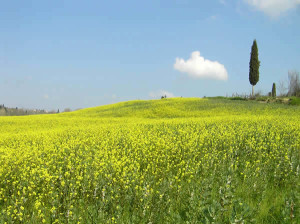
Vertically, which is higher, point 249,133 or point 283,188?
point 249,133

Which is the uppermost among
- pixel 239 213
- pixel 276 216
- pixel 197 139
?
pixel 197 139

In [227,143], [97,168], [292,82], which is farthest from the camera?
[292,82]

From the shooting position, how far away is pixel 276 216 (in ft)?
17.2

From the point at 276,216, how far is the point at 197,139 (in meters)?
6.19

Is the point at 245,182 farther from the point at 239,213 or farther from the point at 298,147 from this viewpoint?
the point at 298,147

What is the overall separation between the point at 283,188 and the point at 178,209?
3409mm

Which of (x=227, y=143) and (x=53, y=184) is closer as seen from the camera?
(x=53, y=184)

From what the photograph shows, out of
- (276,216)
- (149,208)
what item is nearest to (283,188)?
(276,216)

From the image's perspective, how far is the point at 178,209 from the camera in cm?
554

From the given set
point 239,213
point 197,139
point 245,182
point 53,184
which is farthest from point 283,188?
point 53,184

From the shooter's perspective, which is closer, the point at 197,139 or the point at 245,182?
the point at 245,182

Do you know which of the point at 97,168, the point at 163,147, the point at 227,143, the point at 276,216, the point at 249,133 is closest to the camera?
the point at 276,216

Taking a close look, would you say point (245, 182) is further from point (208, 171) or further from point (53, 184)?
point (53, 184)

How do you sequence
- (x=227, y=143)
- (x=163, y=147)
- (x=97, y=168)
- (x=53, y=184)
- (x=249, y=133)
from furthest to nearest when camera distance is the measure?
1. (x=249, y=133)
2. (x=227, y=143)
3. (x=163, y=147)
4. (x=97, y=168)
5. (x=53, y=184)
